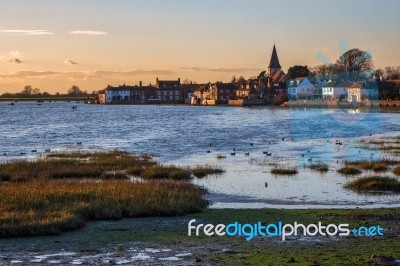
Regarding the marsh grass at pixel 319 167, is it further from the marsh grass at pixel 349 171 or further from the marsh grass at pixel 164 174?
the marsh grass at pixel 164 174

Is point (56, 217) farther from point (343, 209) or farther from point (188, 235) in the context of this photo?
point (343, 209)

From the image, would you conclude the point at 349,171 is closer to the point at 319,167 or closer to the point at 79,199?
the point at 319,167

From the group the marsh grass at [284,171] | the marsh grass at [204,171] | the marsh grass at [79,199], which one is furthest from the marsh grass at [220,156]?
the marsh grass at [79,199]

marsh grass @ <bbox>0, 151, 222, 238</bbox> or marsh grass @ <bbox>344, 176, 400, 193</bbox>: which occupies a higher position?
marsh grass @ <bbox>0, 151, 222, 238</bbox>

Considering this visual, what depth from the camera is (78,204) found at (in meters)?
23.8

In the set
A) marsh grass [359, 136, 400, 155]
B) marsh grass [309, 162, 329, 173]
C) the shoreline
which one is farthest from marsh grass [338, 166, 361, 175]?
the shoreline

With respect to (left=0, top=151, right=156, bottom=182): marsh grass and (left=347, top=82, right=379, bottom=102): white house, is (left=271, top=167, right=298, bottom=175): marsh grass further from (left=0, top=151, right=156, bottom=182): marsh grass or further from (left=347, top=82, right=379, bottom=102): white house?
(left=347, top=82, right=379, bottom=102): white house

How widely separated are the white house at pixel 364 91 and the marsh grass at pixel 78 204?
551ft

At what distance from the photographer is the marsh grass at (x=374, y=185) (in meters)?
32.4

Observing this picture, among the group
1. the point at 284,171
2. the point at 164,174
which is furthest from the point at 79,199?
the point at 284,171

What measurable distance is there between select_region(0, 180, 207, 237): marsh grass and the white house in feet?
551

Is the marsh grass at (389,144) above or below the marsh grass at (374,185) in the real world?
below

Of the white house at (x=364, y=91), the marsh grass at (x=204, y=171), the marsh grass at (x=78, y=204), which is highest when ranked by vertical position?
the white house at (x=364, y=91)

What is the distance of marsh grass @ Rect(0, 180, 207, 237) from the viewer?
20.4 metres
